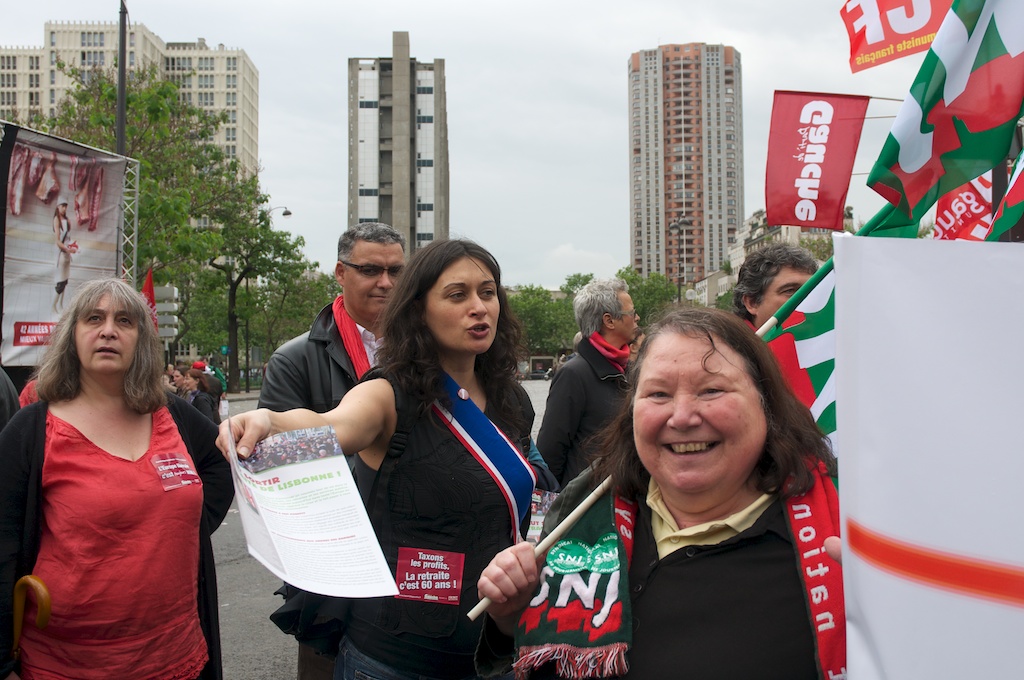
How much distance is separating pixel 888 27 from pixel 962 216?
11.0 feet

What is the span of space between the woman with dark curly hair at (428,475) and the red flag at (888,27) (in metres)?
3.04

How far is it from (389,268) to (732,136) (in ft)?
459

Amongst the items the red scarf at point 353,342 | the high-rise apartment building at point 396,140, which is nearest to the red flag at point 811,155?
the red scarf at point 353,342

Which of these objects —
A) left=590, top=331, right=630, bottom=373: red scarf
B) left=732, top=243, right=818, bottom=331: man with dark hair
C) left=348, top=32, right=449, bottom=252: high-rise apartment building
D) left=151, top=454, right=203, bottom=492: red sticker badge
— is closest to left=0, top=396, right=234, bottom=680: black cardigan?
left=151, top=454, right=203, bottom=492: red sticker badge

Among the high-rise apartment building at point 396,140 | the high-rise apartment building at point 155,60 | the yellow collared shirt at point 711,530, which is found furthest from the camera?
the high-rise apartment building at point 155,60

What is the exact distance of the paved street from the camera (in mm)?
5473

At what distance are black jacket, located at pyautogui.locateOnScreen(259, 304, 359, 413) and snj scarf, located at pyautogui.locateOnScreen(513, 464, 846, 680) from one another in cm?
172

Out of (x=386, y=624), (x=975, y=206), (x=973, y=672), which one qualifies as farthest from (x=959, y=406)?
(x=386, y=624)

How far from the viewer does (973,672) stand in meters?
1.16

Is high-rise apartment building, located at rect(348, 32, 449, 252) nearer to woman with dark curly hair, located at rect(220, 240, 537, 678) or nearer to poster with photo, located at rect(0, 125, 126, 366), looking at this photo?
poster with photo, located at rect(0, 125, 126, 366)

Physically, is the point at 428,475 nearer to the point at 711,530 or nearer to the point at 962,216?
the point at 711,530

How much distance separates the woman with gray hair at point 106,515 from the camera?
2.77 m

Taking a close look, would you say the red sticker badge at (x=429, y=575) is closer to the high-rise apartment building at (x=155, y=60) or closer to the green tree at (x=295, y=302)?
the green tree at (x=295, y=302)

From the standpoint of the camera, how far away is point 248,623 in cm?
636
